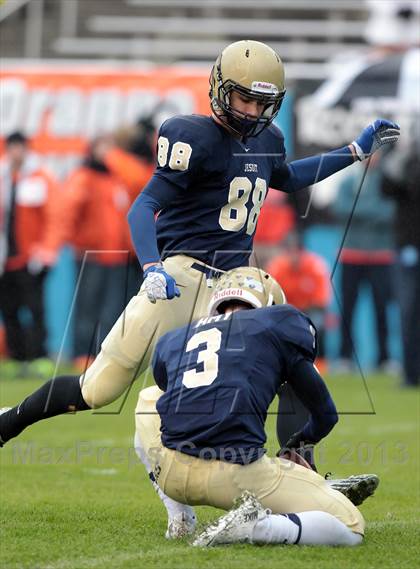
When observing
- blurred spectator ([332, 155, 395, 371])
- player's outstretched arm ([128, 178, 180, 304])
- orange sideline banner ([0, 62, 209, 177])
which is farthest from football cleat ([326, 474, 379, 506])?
orange sideline banner ([0, 62, 209, 177])

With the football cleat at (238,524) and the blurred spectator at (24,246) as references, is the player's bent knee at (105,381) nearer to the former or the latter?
the football cleat at (238,524)

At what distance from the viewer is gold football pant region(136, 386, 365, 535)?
3.98 metres

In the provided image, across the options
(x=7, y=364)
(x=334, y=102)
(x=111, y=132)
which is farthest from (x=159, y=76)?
(x=7, y=364)

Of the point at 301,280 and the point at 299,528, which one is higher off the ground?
the point at 299,528

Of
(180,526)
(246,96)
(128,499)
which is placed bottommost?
(128,499)

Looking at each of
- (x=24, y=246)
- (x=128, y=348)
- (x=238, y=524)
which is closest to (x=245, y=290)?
(x=128, y=348)

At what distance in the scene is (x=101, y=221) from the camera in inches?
452

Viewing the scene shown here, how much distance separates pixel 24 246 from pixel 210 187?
7.00 m

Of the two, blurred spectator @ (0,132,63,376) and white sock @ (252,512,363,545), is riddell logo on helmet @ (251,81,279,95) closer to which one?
white sock @ (252,512,363,545)

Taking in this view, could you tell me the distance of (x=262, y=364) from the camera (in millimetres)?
3996

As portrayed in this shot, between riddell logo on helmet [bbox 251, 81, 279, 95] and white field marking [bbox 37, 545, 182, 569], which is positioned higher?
riddell logo on helmet [bbox 251, 81, 279, 95]

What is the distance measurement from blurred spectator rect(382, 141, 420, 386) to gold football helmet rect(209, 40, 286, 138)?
5986mm

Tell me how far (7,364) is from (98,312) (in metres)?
0.99

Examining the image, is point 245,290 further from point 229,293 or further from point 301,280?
point 301,280
